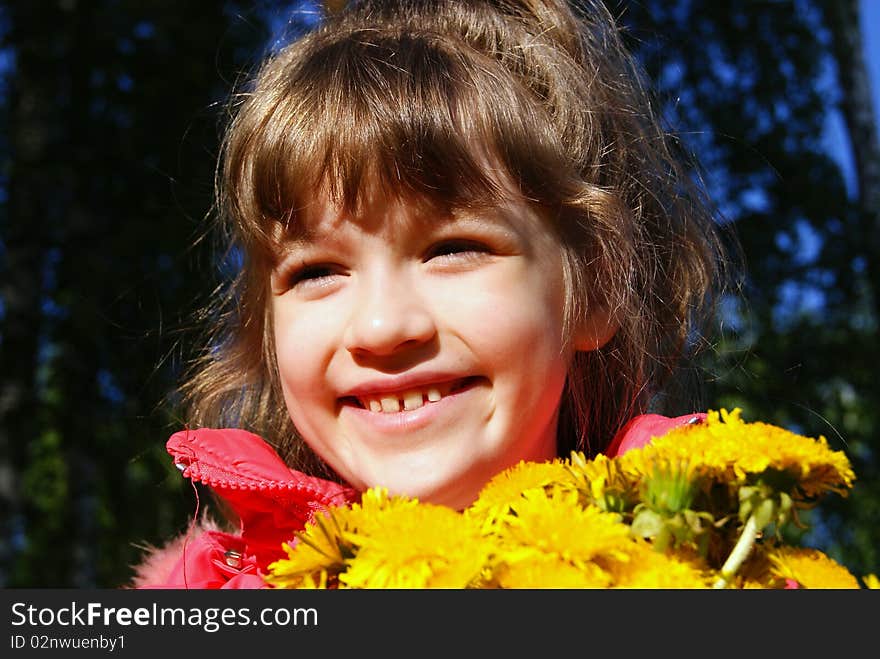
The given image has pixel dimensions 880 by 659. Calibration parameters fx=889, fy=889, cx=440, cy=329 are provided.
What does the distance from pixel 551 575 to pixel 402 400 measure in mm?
609

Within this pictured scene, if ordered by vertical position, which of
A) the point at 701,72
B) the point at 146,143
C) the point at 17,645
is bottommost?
the point at 17,645

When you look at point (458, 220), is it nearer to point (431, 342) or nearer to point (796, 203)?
point (431, 342)

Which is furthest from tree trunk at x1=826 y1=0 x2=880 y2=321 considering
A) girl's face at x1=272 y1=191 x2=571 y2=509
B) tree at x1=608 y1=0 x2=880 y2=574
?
girl's face at x1=272 y1=191 x2=571 y2=509

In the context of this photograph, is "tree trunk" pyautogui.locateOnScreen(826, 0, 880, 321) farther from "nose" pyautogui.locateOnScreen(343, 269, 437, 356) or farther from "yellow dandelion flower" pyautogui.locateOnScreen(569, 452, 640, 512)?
"yellow dandelion flower" pyautogui.locateOnScreen(569, 452, 640, 512)

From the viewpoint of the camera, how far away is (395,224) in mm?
1266

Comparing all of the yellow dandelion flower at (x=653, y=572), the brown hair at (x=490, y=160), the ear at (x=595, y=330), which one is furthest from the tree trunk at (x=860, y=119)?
the yellow dandelion flower at (x=653, y=572)

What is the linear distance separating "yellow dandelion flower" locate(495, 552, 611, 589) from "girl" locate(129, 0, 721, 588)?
0.53 meters

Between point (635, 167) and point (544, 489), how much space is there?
0.89 m

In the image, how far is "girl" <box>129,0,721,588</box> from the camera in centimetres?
126

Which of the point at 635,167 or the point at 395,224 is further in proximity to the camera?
the point at 635,167

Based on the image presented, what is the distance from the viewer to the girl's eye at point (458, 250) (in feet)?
4.21

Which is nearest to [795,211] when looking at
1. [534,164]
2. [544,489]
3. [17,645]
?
[534,164]

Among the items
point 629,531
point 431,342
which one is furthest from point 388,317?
point 629,531

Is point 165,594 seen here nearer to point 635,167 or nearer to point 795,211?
point 635,167
